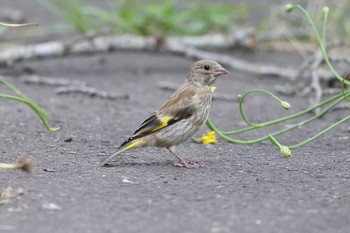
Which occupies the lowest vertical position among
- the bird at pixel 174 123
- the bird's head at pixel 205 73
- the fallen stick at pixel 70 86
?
the fallen stick at pixel 70 86

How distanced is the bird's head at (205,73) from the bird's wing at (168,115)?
307 mm

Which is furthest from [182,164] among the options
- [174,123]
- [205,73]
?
[205,73]

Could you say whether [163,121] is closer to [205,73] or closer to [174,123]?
[174,123]

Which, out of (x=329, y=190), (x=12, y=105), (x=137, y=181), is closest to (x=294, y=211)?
(x=329, y=190)

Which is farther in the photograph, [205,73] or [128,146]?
[205,73]

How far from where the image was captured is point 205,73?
6.02 metres

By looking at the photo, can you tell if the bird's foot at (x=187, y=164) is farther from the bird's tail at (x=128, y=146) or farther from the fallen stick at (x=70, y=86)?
the fallen stick at (x=70, y=86)

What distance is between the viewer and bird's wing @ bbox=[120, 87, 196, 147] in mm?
5547

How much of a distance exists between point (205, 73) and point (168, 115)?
1.92 feet

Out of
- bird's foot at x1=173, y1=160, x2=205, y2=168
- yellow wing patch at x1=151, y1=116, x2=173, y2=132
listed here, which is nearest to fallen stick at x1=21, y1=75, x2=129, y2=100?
yellow wing patch at x1=151, y1=116, x2=173, y2=132

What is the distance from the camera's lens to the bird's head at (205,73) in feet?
19.7

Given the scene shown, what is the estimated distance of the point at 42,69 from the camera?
9.06m

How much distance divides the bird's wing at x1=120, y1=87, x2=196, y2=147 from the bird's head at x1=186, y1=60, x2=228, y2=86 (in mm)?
307

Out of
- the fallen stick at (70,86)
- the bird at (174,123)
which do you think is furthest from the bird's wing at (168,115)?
the fallen stick at (70,86)
